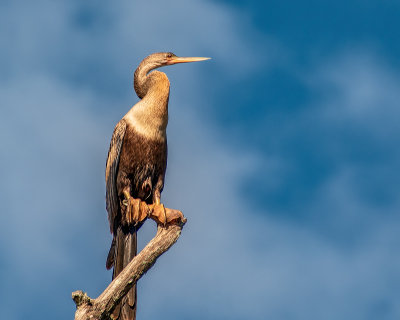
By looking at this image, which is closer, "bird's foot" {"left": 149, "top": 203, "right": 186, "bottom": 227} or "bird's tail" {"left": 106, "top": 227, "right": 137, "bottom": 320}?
"bird's foot" {"left": 149, "top": 203, "right": 186, "bottom": 227}

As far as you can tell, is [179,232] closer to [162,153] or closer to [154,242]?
[154,242]

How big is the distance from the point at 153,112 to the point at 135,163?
0.63 meters

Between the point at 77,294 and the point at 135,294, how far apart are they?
1.62 metres

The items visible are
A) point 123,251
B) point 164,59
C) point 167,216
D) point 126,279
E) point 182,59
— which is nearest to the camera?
point 126,279

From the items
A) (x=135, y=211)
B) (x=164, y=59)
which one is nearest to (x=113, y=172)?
(x=135, y=211)

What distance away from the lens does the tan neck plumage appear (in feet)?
29.4

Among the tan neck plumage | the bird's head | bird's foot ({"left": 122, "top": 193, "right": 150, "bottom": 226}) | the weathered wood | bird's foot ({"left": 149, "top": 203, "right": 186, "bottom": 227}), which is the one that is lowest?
the weathered wood

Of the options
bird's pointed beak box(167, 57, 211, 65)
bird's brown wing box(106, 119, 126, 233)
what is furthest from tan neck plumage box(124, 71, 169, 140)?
bird's pointed beak box(167, 57, 211, 65)

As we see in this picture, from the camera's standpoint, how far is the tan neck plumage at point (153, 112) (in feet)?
29.4

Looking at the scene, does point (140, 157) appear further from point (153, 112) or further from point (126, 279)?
point (126, 279)

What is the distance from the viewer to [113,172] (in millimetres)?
9109

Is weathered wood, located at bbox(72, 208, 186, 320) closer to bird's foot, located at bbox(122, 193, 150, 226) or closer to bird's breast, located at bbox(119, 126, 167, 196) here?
bird's foot, located at bbox(122, 193, 150, 226)

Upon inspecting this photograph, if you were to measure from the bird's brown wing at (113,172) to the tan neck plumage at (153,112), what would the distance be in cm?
17

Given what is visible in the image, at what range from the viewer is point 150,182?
357 inches
